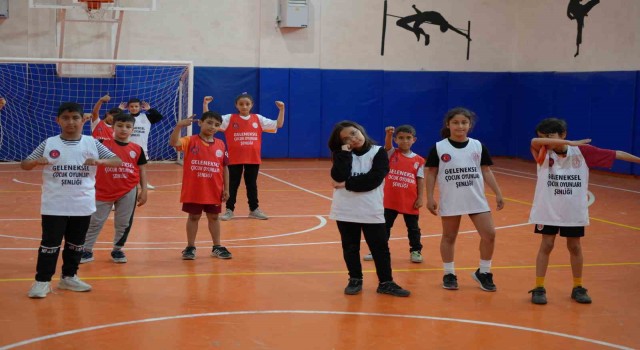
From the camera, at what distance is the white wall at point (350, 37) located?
18734 mm

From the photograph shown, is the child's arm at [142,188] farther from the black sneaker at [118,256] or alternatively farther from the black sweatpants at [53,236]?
the black sweatpants at [53,236]

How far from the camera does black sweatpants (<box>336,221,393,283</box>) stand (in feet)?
23.5

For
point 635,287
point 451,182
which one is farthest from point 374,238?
point 635,287

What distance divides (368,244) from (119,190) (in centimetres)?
271

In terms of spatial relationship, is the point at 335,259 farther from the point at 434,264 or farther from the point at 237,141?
the point at 237,141

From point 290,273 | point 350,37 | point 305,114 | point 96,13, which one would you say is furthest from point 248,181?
point 350,37

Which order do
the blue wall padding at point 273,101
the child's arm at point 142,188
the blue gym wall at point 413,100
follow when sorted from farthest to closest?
the blue wall padding at point 273,101
the blue gym wall at point 413,100
the child's arm at point 142,188

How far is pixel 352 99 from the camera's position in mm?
21219

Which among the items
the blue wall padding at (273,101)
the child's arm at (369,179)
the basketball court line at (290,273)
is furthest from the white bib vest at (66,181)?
the blue wall padding at (273,101)

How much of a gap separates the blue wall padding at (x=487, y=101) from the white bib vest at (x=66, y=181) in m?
16.1

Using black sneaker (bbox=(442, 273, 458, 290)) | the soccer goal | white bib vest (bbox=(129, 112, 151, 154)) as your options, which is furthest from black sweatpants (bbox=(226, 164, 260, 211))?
the soccer goal

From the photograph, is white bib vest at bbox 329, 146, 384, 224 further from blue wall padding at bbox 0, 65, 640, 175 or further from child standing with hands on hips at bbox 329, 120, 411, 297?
blue wall padding at bbox 0, 65, 640, 175

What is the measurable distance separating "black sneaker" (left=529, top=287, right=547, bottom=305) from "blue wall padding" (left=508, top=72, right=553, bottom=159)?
14172mm

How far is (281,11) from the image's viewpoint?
20250mm
